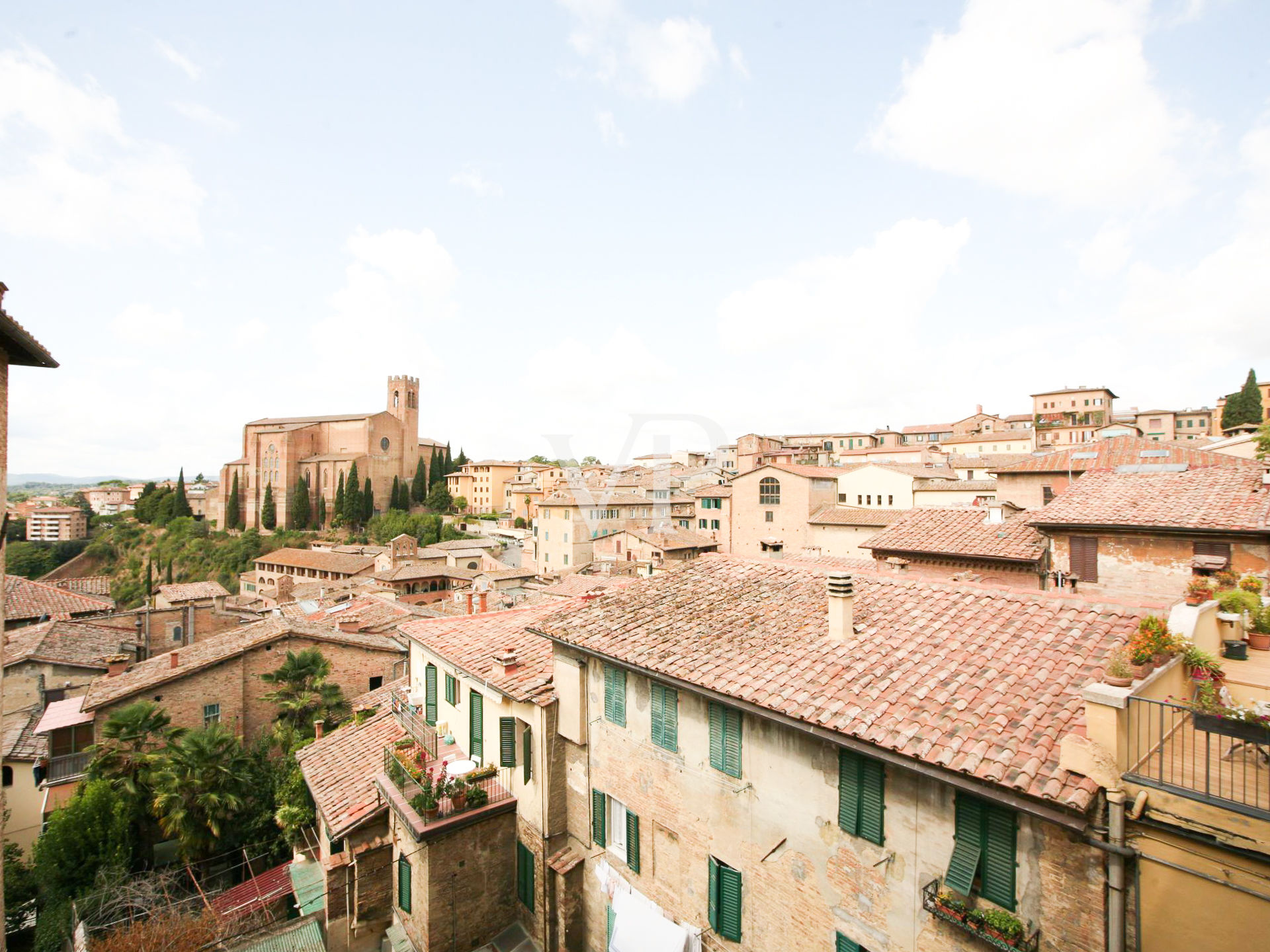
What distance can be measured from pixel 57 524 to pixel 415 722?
141 meters

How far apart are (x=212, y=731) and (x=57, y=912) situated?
208 inches

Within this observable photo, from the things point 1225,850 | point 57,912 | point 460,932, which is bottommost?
point 57,912

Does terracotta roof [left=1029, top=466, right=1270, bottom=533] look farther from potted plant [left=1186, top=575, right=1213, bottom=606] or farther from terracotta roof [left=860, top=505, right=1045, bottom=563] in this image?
potted plant [left=1186, top=575, right=1213, bottom=606]

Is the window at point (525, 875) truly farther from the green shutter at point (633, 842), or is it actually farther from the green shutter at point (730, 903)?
the green shutter at point (730, 903)

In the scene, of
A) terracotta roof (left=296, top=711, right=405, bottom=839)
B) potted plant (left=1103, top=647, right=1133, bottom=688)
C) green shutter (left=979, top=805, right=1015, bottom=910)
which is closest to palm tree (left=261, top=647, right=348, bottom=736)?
terracotta roof (left=296, top=711, right=405, bottom=839)

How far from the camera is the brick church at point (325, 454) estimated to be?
92812mm

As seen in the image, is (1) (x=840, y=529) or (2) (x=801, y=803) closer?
(2) (x=801, y=803)

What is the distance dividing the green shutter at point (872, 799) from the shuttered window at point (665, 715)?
9.72ft

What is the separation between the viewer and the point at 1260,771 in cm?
472

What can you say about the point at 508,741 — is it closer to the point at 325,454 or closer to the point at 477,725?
the point at 477,725

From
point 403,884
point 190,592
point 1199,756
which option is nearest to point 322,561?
point 190,592

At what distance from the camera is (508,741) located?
11781mm

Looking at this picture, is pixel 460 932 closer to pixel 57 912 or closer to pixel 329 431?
pixel 57 912

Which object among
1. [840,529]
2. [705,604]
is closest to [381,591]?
[840,529]
